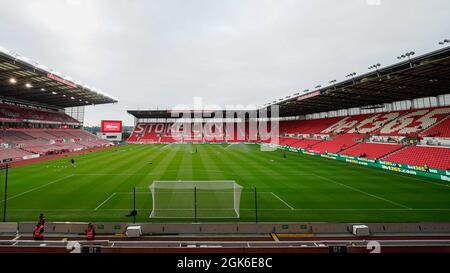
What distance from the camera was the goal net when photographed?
1427 cm

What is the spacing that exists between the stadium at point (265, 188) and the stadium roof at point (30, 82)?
0.20m

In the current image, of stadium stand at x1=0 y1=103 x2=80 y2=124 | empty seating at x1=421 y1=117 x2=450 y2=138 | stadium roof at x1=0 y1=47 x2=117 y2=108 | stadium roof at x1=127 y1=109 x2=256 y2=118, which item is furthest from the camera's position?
stadium roof at x1=127 y1=109 x2=256 y2=118

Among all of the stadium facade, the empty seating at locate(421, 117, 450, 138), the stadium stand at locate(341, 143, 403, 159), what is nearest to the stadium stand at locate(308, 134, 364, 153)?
the stadium stand at locate(341, 143, 403, 159)

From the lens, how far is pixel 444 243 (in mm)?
8023

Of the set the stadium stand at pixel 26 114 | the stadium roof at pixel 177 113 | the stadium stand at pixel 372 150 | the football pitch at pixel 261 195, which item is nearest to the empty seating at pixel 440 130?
the stadium stand at pixel 372 150

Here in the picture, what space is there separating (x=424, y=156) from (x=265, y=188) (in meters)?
21.3

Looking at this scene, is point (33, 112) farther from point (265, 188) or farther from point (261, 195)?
point (261, 195)

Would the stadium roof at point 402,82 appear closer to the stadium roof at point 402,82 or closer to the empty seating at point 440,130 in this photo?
the stadium roof at point 402,82

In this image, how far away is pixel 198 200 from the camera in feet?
55.2

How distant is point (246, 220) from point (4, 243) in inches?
412

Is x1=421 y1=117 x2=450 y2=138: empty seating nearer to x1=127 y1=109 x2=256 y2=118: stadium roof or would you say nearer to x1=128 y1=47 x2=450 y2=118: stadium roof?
x1=128 y1=47 x2=450 y2=118: stadium roof

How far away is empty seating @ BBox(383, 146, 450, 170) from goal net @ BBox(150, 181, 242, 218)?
2234 centimetres

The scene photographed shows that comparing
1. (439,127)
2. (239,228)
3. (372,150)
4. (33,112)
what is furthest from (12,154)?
(439,127)
